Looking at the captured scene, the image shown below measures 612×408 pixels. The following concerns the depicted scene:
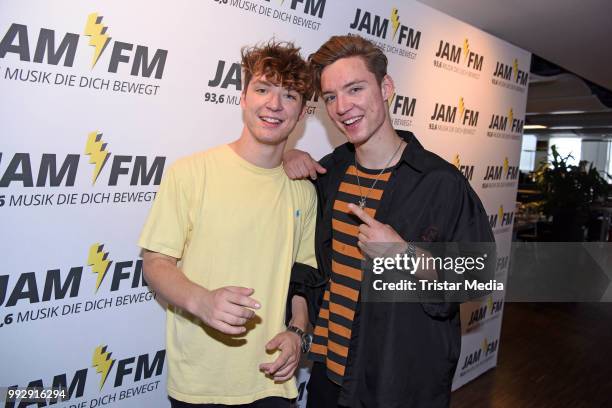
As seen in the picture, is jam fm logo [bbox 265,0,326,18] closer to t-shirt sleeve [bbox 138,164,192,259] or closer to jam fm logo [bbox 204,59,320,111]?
jam fm logo [bbox 204,59,320,111]

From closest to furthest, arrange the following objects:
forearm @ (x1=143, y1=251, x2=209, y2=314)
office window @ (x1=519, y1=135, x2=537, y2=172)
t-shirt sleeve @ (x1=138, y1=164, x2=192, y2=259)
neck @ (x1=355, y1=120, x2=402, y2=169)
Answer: forearm @ (x1=143, y1=251, x2=209, y2=314) < t-shirt sleeve @ (x1=138, y1=164, x2=192, y2=259) < neck @ (x1=355, y1=120, x2=402, y2=169) < office window @ (x1=519, y1=135, x2=537, y2=172)

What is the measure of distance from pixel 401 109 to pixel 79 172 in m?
2.10

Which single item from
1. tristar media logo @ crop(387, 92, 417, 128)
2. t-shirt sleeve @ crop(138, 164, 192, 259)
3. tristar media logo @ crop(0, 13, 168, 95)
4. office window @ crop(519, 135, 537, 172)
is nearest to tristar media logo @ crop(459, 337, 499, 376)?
tristar media logo @ crop(387, 92, 417, 128)

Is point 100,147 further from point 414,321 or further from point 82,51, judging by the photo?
point 414,321

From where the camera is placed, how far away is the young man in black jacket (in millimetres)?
1692

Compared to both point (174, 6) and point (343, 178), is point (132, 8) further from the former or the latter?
point (343, 178)

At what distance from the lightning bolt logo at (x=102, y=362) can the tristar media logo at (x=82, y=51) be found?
1.09m

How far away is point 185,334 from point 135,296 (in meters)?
0.66

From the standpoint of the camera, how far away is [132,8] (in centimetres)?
195

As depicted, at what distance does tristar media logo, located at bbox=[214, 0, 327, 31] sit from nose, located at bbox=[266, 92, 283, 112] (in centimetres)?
85

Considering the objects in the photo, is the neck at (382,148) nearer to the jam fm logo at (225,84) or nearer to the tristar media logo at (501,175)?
the jam fm logo at (225,84)

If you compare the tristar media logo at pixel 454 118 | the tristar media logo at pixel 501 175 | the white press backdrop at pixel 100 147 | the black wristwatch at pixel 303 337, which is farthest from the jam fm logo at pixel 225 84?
the tristar media logo at pixel 501 175

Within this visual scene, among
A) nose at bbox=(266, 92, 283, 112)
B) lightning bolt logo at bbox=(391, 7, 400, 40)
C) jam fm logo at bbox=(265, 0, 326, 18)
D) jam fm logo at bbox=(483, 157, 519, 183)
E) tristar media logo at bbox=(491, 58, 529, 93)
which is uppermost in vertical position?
tristar media logo at bbox=(491, 58, 529, 93)

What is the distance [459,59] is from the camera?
369 cm
